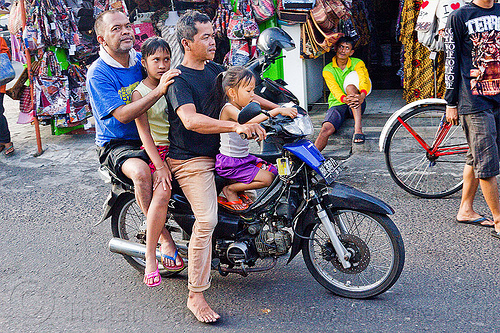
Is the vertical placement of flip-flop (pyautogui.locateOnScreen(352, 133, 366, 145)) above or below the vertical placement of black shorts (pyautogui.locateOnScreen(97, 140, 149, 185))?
below

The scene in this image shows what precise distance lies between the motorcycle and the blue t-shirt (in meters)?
0.38

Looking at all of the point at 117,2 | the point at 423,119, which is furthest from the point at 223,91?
the point at 117,2


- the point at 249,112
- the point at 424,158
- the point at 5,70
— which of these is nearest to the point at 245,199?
the point at 249,112

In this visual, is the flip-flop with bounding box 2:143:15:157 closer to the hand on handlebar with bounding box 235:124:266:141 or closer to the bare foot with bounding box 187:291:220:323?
the bare foot with bounding box 187:291:220:323

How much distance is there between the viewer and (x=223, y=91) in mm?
3523

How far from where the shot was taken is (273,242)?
12.0 feet

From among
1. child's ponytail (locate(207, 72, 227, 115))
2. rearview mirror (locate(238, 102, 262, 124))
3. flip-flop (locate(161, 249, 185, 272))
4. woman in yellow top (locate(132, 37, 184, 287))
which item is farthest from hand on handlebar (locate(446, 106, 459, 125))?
flip-flop (locate(161, 249, 185, 272))

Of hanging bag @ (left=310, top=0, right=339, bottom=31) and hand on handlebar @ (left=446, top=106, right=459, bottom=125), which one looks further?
hanging bag @ (left=310, top=0, right=339, bottom=31)

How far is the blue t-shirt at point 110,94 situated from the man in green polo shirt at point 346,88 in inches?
119

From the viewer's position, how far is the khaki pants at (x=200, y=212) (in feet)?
11.6

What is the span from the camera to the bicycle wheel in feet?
17.0

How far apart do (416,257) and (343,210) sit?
38.4 inches

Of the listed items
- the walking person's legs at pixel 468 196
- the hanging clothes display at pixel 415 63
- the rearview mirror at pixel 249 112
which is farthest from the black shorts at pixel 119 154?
the hanging clothes display at pixel 415 63

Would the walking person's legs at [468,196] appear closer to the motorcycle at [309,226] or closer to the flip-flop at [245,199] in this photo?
the motorcycle at [309,226]
